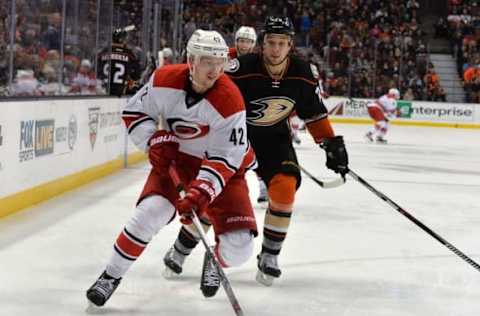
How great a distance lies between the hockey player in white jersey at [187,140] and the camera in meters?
3.17

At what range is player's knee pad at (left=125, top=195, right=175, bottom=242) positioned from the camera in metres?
3.17

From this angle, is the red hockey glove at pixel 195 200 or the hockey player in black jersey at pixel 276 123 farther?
the hockey player in black jersey at pixel 276 123

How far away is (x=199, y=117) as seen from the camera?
3.24 m

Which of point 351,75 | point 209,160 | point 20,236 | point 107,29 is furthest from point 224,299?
point 351,75

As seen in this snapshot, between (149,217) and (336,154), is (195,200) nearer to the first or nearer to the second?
(149,217)

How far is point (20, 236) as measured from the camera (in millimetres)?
4891

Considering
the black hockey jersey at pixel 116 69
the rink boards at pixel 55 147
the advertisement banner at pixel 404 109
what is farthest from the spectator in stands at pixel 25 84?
the advertisement banner at pixel 404 109

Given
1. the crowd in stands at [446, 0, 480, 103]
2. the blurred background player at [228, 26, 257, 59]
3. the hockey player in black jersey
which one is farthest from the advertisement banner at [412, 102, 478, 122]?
the hockey player in black jersey

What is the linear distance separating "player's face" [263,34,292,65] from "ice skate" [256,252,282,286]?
90 centimetres

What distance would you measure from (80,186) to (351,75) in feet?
41.7

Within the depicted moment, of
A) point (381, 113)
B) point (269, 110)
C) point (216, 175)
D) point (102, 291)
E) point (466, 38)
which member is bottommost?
point (381, 113)

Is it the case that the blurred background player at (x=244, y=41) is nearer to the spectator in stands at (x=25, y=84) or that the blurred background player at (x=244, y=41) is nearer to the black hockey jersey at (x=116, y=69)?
the spectator in stands at (x=25, y=84)

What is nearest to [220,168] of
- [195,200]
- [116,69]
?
[195,200]

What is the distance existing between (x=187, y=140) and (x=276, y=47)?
812 mm
